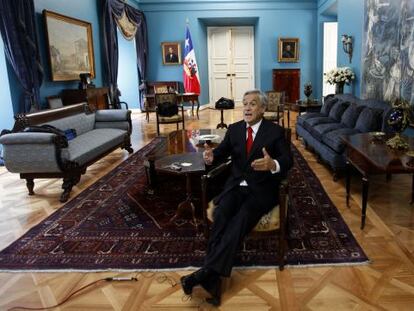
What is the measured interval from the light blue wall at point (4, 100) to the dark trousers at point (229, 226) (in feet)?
14.0

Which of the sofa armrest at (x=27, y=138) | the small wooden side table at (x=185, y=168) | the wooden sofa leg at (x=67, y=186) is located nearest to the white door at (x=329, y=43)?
the small wooden side table at (x=185, y=168)

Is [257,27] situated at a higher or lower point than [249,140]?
higher

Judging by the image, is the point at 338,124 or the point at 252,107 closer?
the point at 252,107

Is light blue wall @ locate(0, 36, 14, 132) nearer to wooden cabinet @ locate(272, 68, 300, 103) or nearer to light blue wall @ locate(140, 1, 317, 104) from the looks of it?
light blue wall @ locate(140, 1, 317, 104)

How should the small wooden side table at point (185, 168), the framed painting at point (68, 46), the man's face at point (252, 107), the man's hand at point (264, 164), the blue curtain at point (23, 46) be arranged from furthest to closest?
the framed painting at point (68, 46), the blue curtain at point (23, 46), the small wooden side table at point (185, 168), the man's face at point (252, 107), the man's hand at point (264, 164)

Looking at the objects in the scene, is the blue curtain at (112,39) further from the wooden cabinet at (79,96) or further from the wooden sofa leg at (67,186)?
the wooden sofa leg at (67,186)

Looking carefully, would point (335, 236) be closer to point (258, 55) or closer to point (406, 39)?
point (406, 39)

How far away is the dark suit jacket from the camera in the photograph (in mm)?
2402

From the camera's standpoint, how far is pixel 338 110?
18.4 ft

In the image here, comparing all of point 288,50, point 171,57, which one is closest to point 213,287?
point 171,57

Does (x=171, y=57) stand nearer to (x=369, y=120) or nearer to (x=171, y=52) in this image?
(x=171, y=52)

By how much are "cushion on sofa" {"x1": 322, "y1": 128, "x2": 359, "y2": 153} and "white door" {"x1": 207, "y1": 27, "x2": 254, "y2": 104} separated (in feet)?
27.0

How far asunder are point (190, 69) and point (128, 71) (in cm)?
195

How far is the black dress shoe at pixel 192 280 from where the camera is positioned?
212 cm
